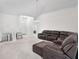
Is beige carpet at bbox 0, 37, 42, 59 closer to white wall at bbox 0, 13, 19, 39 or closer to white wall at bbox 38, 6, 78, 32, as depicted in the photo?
white wall at bbox 0, 13, 19, 39

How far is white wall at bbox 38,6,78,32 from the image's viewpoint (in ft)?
13.8

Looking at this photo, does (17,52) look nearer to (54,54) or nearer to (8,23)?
(54,54)

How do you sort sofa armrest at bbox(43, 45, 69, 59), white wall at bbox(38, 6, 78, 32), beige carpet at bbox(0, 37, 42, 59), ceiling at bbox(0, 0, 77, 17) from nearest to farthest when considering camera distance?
1. sofa armrest at bbox(43, 45, 69, 59)
2. beige carpet at bbox(0, 37, 42, 59)
3. ceiling at bbox(0, 0, 77, 17)
4. white wall at bbox(38, 6, 78, 32)

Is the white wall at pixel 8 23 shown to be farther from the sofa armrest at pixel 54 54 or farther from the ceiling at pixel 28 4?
the sofa armrest at pixel 54 54

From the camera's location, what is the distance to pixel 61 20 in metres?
4.91

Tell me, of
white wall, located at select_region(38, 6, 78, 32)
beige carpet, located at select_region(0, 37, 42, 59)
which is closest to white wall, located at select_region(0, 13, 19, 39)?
beige carpet, located at select_region(0, 37, 42, 59)

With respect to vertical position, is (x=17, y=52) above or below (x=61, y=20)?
below

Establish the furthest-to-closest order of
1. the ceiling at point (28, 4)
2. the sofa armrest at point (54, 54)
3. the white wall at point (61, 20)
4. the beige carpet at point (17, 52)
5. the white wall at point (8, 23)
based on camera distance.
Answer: the white wall at point (8, 23) → the white wall at point (61, 20) → the ceiling at point (28, 4) → the beige carpet at point (17, 52) → the sofa armrest at point (54, 54)

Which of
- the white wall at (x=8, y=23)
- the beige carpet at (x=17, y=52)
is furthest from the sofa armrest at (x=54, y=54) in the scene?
the white wall at (x=8, y=23)

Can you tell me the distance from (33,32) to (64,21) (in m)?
3.25

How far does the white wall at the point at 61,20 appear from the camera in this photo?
4207 millimetres

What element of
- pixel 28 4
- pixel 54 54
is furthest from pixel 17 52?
pixel 28 4

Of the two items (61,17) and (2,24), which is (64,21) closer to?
(61,17)

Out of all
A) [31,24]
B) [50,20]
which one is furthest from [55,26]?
[31,24]
